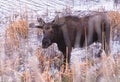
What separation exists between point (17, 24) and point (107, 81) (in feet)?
12.7

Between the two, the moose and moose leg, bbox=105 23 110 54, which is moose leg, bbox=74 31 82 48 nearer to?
the moose

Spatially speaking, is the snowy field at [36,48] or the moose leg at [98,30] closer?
the snowy field at [36,48]

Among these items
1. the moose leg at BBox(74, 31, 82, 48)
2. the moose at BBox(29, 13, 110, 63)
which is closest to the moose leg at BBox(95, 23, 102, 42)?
the moose at BBox(29, 13, 110, 63)

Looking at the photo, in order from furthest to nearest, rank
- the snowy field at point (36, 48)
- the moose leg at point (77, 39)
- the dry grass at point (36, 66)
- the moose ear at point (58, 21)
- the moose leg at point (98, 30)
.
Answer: the moose leg at point (98, 30)
the moose leg at point (77, 39)
the moose ear at point (58, 21)
the snowy field at point (36, 48)
the dry grass at point (36, 66)

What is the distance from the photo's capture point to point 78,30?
6.74m

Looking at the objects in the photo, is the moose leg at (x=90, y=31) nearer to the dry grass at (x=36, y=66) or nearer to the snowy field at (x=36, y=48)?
the snowy field at (x=36, y=48)

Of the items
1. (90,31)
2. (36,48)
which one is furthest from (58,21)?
(36,48)

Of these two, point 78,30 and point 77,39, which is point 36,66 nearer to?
point 77,39

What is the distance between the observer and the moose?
6.49 meters

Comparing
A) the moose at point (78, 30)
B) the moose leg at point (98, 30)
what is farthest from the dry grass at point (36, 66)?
the moose leg at point (98, 30)

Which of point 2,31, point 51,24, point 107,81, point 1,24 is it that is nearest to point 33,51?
point 51,24

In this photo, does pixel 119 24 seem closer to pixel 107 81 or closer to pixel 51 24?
pixel 51 24

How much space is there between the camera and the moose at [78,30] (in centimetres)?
649

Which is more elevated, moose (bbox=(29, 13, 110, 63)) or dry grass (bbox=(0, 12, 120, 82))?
moose (bbox=(29, 13, 110, 63))
